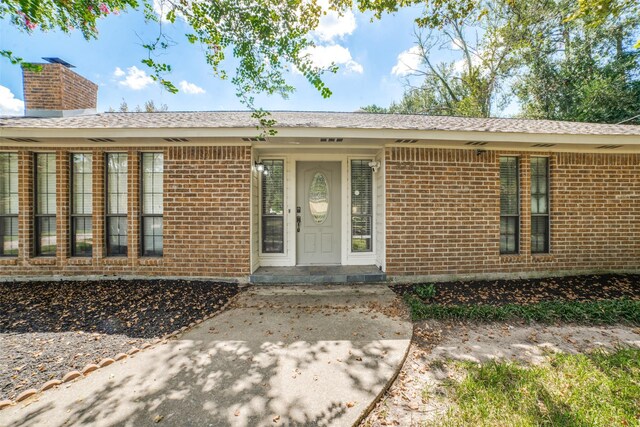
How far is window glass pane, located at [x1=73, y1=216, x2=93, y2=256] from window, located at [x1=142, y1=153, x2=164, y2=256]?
1.04 m

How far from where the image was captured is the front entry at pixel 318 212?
220 inches

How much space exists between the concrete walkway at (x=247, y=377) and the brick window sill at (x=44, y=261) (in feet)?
12.3

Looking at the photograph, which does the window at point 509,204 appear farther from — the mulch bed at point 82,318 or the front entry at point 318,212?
the mulch bed at point 82,318

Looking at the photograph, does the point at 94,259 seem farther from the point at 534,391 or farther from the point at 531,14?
the point at 531,14

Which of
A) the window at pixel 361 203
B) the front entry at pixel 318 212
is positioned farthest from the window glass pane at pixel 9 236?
the window at pixel 361 203

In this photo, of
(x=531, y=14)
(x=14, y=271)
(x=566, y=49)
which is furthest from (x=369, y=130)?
(x=566, y=49)

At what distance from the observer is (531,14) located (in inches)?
471

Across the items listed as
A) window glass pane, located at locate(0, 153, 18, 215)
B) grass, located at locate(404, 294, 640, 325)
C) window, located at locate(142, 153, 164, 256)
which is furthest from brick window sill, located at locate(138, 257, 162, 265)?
grass, located at locate(404, 294, 640, 325)

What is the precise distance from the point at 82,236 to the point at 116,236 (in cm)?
65

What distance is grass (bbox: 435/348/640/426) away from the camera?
6.33 ft

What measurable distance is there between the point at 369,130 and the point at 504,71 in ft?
51.2

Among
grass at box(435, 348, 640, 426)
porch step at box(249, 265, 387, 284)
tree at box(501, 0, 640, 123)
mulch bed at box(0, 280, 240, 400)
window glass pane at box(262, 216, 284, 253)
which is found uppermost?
tree at box(501, 0, 640, 123)

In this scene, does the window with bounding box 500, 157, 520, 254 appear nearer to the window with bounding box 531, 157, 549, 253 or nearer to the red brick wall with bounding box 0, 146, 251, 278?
the window with bounding box 531, 157, 549, 253

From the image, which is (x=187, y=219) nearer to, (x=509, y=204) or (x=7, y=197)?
(x=7, y=197)
